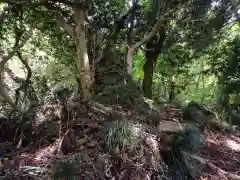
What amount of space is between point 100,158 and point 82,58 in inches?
74.3

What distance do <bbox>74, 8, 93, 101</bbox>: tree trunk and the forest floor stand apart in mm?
561

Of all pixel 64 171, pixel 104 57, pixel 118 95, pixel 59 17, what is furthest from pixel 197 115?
pixel 59 17

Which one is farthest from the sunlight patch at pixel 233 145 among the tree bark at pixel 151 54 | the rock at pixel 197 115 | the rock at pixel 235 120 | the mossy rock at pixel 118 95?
the tree bark at pixel 151 54

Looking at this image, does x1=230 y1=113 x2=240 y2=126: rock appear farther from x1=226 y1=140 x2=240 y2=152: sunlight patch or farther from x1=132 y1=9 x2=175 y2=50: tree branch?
x1=132 y1=9 x2=175 y2=50: tree branch

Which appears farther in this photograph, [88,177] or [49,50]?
[49,50]

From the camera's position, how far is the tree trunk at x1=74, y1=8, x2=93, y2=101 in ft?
15.7

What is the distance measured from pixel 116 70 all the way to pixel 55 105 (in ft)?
5.65

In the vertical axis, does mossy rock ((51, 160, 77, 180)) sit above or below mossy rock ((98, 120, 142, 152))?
below

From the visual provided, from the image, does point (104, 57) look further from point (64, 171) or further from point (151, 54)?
point (64, 171)

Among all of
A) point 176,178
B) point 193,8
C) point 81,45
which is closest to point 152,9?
point 193,8

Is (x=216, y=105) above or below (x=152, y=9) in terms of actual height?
below

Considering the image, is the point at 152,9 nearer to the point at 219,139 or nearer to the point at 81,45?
the point at 81,45

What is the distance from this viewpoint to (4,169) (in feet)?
11.5

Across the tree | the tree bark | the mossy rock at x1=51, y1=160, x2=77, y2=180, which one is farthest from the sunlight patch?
the mossy rock at x1=51, y1=160, x2=77, y2=180
